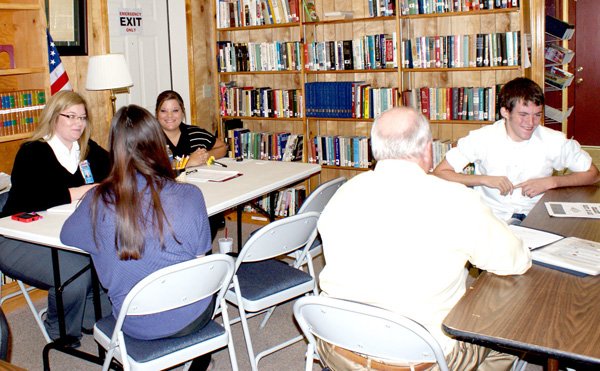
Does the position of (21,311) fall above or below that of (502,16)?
below

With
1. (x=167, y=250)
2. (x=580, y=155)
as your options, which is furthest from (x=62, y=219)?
(x=580, y=155)

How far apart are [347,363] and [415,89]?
322 cm

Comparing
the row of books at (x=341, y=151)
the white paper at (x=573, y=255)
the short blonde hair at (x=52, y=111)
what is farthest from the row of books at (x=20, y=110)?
the white paper at (x=573, y=255)

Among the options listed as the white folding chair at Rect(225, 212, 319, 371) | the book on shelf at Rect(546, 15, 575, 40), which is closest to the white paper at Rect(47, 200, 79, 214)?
the white folding chair at Rect(225, 212, 319, 371)

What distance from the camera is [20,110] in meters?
3.93

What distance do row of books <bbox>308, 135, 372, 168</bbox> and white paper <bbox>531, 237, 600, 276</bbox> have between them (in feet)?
9.53

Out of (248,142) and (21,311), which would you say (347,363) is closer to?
(21,311)

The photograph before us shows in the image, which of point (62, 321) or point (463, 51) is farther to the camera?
point (463, 51)

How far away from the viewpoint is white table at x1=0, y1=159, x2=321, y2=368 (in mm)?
2598

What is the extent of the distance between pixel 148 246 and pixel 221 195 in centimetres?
93

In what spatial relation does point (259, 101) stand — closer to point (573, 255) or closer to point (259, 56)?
point (259, 56)

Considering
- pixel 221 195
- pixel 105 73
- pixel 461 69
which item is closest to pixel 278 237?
pixel 221 195

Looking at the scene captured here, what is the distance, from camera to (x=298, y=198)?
548cm

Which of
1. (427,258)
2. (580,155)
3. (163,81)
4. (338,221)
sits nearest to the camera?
(427,258)
